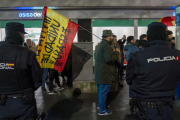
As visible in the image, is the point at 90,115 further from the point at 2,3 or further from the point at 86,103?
the point at 2,3

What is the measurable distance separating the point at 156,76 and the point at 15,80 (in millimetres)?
2037

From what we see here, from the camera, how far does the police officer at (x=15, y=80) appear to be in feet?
7.93

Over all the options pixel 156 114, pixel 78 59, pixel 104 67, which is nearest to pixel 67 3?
pixel 78 59

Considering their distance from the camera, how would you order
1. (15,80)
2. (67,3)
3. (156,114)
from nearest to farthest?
(156,114) < (15,80) < (67,3)

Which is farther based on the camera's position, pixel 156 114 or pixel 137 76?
pixel 137 76

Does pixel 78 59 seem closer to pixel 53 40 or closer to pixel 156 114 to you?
pixel 53 40

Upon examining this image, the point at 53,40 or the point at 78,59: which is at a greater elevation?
the point at 53,40

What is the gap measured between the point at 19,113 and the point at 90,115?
7.76 ft

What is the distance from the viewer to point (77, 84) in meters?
6.29

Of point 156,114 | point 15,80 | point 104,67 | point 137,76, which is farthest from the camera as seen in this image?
point 104,67

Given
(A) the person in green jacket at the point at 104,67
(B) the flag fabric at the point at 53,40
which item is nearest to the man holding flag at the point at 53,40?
(B) the flag fabric at the point at 53,40

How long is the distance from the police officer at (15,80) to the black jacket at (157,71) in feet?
5.18

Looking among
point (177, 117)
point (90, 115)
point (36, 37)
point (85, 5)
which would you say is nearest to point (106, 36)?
point (90, 115)

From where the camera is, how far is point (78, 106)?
5.01 m
